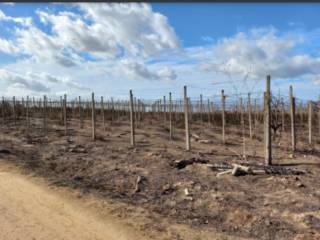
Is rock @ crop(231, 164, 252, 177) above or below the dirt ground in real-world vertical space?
above

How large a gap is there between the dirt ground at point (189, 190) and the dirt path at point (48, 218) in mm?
413

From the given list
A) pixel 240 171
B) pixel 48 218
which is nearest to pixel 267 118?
pixel 240 171

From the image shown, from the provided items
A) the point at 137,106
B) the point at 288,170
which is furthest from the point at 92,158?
the point at 137,106

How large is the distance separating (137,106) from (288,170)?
20669 mm

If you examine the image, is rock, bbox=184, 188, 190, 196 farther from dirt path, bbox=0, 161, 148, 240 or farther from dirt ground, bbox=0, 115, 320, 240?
dirt path, bbox=0, 161, 148, 240

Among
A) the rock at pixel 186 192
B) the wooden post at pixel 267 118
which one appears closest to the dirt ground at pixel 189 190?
the rock at pixel 186 192

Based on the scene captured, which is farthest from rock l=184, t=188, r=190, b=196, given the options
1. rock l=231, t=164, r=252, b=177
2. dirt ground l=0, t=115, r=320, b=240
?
rock l=231, t=164, r=252, b=177

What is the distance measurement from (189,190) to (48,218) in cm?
295

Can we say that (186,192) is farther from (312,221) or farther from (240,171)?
(312,221)

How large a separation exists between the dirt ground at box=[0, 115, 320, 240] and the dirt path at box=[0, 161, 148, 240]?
413mm

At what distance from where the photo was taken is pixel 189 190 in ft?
26.8

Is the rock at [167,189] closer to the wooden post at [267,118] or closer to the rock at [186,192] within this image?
the rock at [186,192]

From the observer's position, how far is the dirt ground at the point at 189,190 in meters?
6.19

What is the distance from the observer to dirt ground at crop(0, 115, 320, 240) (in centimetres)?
619
